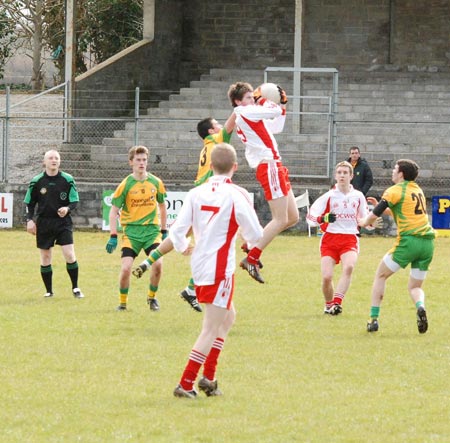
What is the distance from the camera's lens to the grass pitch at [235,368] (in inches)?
324

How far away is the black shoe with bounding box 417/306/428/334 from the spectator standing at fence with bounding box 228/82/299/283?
160 cm

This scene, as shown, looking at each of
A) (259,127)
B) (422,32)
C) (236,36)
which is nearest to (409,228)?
(259,127)

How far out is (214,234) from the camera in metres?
8.89

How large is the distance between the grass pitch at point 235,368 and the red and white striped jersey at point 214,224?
1012mm

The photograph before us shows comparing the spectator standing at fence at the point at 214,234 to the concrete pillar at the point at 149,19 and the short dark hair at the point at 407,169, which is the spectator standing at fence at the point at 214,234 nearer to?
the short dark hair at the point at 407,169

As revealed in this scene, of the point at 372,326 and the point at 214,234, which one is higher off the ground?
the point at 214,234

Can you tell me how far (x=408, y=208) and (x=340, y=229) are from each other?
5.89 feet

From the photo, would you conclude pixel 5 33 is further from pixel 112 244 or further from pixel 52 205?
pixel 112 244

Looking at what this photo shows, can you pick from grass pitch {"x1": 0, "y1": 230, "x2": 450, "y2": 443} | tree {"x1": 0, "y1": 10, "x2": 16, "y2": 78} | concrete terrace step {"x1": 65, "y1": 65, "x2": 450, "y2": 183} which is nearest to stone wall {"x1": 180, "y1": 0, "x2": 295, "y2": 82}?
concrete terrace step {"x1": 65, "y1": 65, "x2": 450, "y2": 183}

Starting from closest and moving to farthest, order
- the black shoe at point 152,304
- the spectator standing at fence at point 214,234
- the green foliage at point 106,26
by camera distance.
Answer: the spectator standing at fence at point 214,234 → the black shoe at point 152,304 → the green foliage at point 106,26

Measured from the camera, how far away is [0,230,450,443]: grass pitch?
8.23 m

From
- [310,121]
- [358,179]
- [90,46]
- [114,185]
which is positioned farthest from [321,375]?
[90,46]

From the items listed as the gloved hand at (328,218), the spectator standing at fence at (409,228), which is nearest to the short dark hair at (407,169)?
the spectator standing at fence at (409,228)

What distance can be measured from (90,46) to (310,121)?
1393 cm
